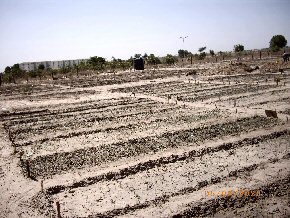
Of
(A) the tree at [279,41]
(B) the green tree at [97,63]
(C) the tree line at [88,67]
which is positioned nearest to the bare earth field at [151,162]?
(C) the tree line at [88,67]

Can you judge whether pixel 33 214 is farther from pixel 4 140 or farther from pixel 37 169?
pixel 4 140

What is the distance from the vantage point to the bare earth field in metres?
6.46

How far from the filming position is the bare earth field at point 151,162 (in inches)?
255

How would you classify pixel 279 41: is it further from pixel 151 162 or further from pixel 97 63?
pixel 151 162

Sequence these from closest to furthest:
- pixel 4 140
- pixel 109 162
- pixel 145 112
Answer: pixel 109 162
pixel 4 140
pixel 145 112

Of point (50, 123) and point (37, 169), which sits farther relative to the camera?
point (50, 123)

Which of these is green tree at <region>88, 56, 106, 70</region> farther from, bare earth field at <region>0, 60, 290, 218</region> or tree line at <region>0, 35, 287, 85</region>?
bare earth field at <region>0, 60, 290, 218</region>

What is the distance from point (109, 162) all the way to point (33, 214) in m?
3.05

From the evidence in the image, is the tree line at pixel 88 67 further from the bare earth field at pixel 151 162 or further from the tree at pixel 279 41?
the bare earth field at pixel 151 162

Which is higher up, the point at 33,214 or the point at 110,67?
the point at 110,67

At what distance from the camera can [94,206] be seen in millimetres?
6562

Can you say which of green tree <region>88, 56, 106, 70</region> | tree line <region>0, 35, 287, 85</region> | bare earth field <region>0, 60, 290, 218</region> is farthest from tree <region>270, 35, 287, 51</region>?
bare earth field <region>0, 60, 290, 218</region>

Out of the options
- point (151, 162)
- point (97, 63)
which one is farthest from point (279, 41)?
point (151, 162)

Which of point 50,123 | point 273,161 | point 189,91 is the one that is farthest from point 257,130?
point 189,91
